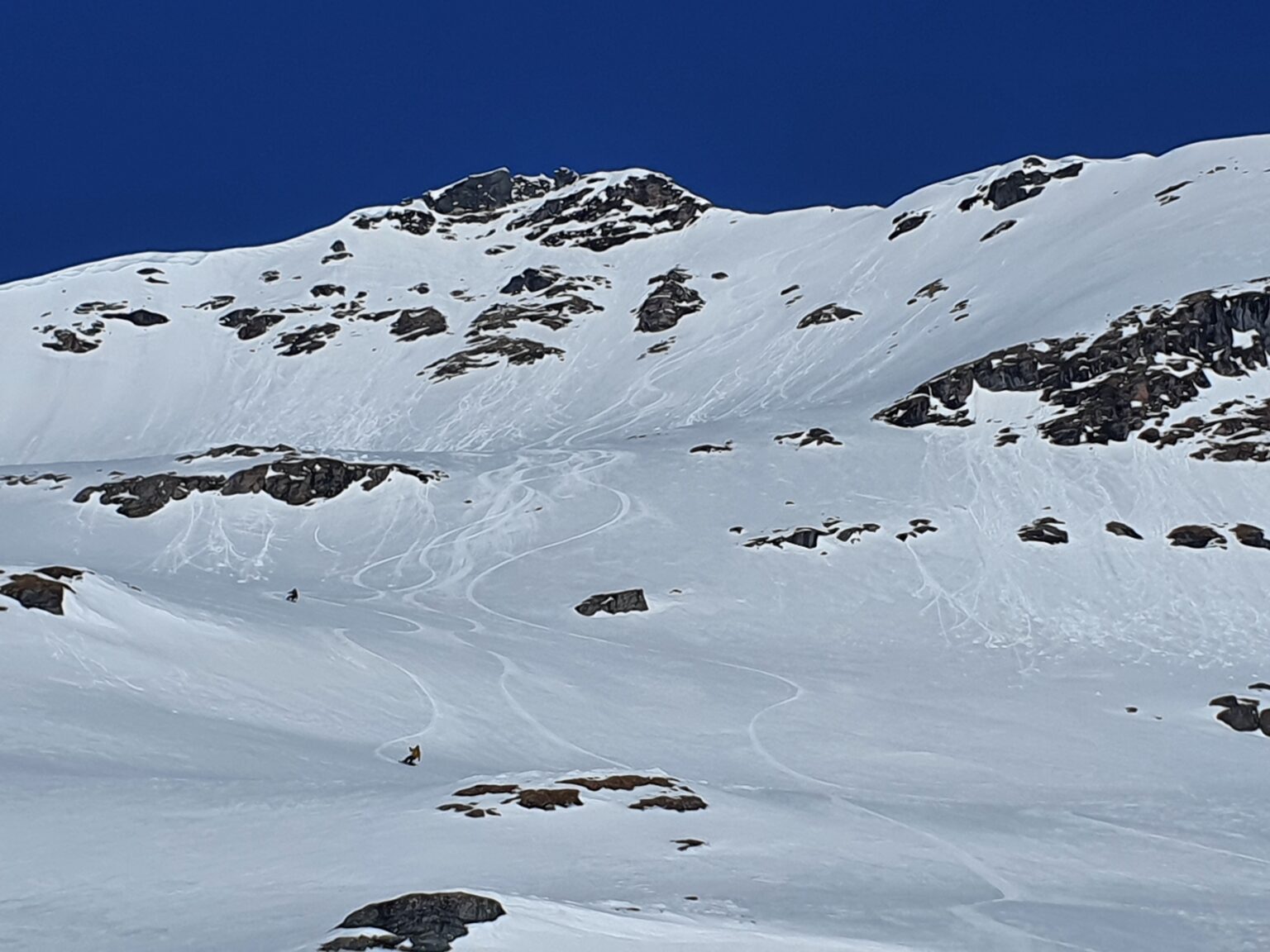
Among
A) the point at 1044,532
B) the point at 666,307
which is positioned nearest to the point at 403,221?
the point at 666,307

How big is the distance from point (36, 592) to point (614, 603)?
21.9m

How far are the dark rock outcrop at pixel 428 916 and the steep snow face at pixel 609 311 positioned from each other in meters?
65.1

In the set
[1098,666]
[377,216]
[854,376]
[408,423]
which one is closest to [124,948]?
[1098,666]

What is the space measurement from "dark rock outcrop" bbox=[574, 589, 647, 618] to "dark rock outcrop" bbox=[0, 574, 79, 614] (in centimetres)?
2000

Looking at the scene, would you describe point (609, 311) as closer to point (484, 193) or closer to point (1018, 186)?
point (1018, 186)

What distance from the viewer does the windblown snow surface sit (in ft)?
56.5

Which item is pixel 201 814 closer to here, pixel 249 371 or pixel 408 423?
pixel 408 423

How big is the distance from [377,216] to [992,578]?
135m

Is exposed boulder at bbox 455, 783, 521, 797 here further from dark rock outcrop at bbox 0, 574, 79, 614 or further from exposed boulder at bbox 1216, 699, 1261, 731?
exposed boulder at bbox 1216, 699, 1261, 731

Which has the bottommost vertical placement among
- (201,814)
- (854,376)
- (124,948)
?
(124,948)

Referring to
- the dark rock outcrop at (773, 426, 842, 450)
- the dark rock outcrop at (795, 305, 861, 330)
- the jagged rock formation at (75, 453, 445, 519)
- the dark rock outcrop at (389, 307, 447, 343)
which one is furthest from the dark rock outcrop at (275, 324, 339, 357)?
the dark rock outcrop at (773, 426, 842, 450)

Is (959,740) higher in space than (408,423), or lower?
lower

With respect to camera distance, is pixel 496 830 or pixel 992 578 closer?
pixel 496 830

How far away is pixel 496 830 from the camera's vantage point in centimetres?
1919
